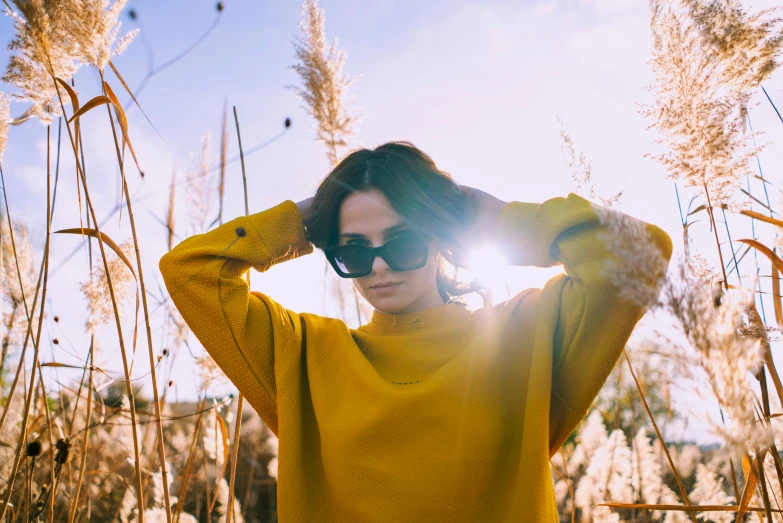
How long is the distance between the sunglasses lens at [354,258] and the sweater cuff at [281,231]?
237 millimetres

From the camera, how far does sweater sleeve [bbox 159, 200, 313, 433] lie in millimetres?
1647

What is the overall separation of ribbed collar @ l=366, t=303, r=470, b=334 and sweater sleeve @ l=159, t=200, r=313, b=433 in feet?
0.92

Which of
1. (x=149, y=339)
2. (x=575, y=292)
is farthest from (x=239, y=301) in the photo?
(x=575, y=292)

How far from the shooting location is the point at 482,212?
1.73 metres

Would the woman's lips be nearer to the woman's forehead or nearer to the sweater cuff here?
the woman's forehead

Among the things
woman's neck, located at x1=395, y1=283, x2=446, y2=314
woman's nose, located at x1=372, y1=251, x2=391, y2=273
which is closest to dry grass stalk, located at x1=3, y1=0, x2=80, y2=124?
woman's nose, located at x1=372, y1=251, x2=391, y2=273

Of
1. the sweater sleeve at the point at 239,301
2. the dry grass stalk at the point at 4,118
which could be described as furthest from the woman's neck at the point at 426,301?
the dry grass stalk at the point at 4,118

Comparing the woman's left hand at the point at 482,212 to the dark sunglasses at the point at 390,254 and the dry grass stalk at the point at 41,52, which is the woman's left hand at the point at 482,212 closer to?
the dark sunglasses at the point at 390,254

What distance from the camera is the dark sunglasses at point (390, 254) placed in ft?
5.40

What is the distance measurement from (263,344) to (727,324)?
124 cm

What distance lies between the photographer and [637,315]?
1307mm

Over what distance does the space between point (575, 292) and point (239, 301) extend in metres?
0.94

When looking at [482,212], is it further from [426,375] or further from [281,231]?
[281,231]

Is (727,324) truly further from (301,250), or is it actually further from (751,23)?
(301,250)
